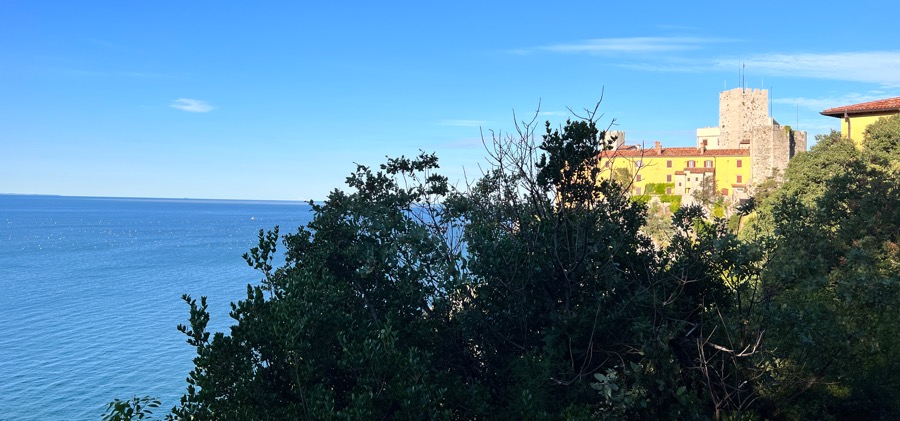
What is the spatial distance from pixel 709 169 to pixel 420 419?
8194 centimetres

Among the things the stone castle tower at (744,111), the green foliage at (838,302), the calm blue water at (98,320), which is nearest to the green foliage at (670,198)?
the stone castle tower at (744,111)

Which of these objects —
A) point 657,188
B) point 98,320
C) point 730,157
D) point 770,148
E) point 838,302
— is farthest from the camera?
point 657,188

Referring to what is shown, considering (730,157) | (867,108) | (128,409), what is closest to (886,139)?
(867,108)

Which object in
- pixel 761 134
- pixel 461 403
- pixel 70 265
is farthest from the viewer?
pixel 70 265

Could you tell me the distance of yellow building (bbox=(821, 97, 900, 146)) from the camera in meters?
43.5

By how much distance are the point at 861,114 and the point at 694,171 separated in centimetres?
3986

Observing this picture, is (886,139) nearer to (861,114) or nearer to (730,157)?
(861,114)

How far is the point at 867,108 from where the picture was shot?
44.5 meters

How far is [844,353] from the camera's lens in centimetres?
1388

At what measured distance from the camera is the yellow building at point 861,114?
43500 mm

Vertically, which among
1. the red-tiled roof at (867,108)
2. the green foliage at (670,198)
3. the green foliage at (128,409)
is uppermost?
the red-tiled roof at (867,108)

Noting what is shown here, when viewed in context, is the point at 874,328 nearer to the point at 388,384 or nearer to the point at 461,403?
the point at 461,403

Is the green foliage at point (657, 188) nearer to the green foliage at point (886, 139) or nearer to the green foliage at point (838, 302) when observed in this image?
the green foliage at point (886, 139)

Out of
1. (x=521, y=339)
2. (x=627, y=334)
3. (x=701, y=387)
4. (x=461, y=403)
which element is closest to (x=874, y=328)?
(x=701, y=387)
